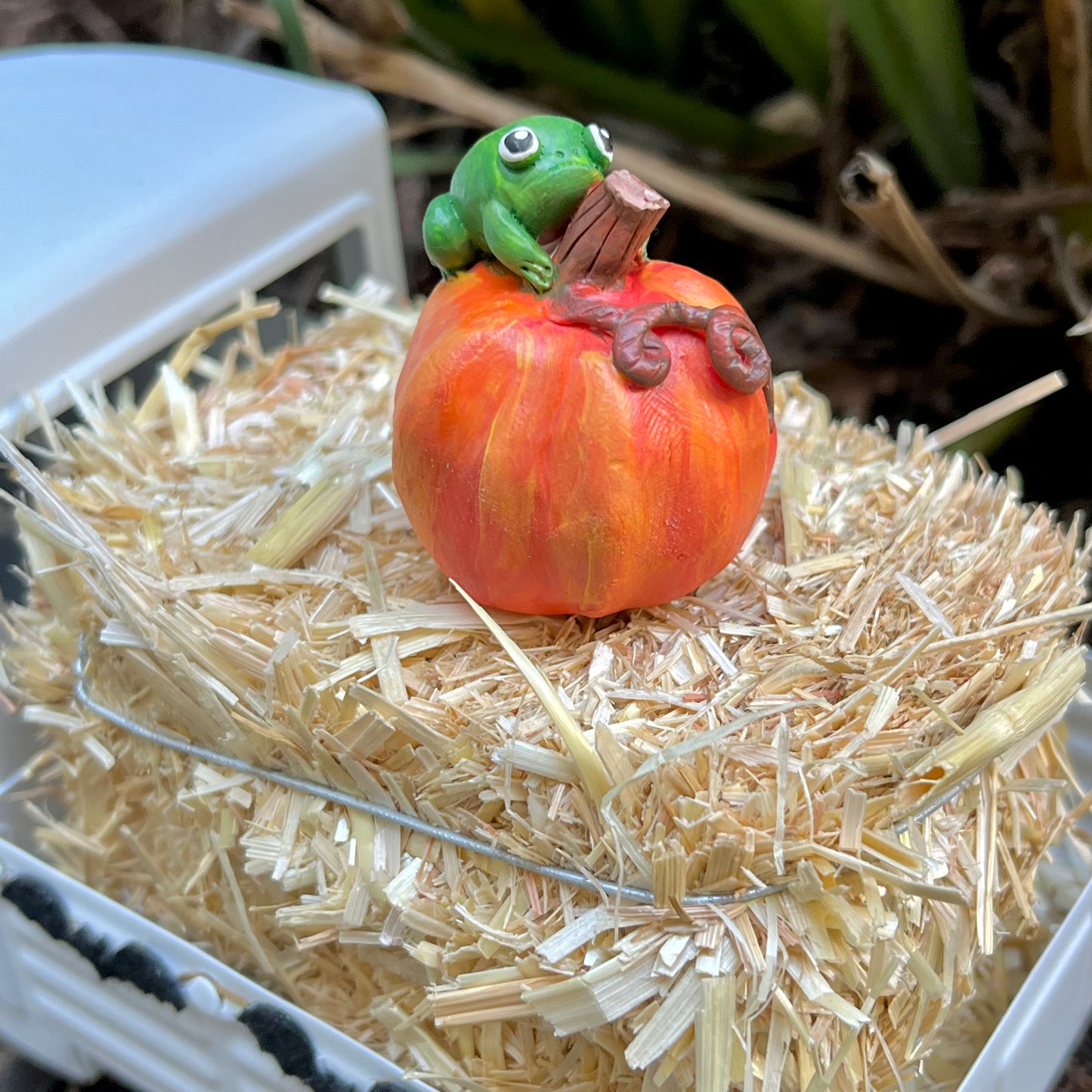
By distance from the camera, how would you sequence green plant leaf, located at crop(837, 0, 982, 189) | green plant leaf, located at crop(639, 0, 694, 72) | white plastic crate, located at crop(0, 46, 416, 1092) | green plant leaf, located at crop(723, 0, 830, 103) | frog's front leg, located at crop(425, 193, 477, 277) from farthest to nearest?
green plant leaf, located at crop(639, 0, 694, 72), green plant leaf, located at crop(723, 0, 830, 103), green plant leaf, located at crop(837, 0, 982, 189), white plastic crate, located at crop(0, 46, 416, 1092), frog's front leg, located at crop(425, 193, 477, 277)

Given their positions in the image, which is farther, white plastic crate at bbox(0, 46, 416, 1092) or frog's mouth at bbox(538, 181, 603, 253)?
white plastic crate at bbox(0, 46, 416, 1092)

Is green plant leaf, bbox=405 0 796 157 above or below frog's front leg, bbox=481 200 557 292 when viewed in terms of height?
below

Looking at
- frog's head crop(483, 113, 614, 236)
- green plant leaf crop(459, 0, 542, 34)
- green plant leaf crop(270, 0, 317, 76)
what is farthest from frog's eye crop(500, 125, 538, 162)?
green plant leaf crop(459, 0, 542, 34)

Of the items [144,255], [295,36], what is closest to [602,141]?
[144,255]

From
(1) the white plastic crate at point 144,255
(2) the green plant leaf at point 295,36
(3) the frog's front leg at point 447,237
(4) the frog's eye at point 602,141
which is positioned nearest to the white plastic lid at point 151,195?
(1) the white plastic crate at point 144,255

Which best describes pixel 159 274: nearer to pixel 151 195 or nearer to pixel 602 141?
pixel 151 195

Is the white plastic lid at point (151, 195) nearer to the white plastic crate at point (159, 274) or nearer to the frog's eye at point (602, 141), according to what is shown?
the white plastic crate at point (159, 274)

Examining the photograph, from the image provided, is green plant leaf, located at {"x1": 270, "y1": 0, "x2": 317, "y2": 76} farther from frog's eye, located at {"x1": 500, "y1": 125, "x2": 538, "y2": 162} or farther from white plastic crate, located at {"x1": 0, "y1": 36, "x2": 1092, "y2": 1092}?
frog's eye, located at {"x1": 500, "y1": 125, "x2": 538, "y2": 162}

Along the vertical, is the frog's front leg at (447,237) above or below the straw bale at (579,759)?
above
